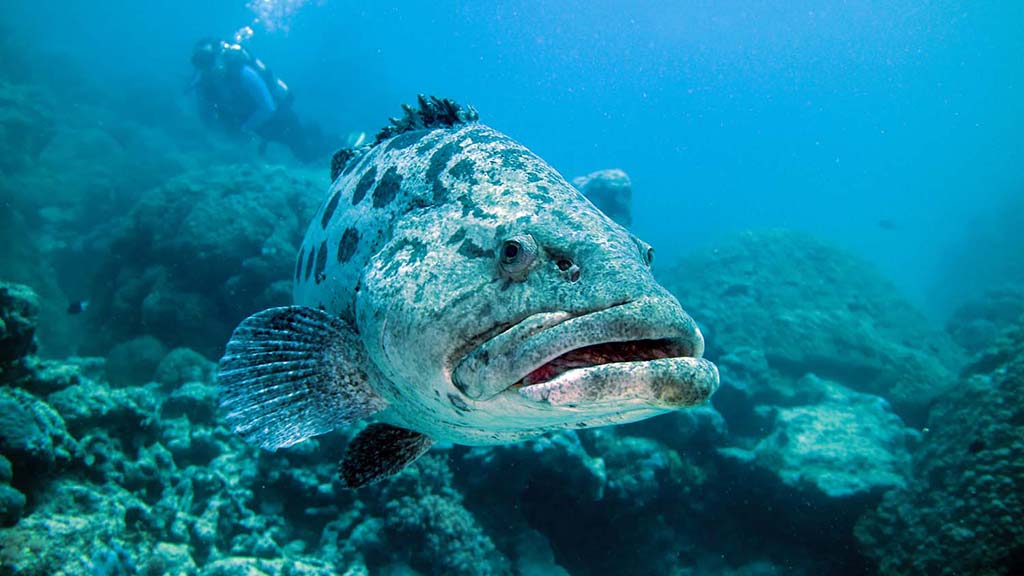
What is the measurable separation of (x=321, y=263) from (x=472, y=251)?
159 centimetres

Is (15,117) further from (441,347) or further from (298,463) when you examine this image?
(441,347)

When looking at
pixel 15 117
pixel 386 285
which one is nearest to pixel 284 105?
pixel 15 117

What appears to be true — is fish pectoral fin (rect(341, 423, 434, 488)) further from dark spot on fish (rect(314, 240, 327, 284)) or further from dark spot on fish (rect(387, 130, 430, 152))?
dark spot on fish (rect(387, 130, 430, 152))

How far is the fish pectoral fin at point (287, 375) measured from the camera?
7.68 feet

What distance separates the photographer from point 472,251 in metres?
2.23

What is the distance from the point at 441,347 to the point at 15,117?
3037 centimetres

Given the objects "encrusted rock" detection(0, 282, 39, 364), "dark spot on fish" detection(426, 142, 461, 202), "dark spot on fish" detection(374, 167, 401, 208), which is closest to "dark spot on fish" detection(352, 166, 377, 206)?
"dark spot on fish" detection(374, 167, 401, 208)

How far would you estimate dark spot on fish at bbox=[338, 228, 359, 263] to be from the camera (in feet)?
9.76

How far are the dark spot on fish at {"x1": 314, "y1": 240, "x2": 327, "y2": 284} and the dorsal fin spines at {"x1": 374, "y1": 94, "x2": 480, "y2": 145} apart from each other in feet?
3.80

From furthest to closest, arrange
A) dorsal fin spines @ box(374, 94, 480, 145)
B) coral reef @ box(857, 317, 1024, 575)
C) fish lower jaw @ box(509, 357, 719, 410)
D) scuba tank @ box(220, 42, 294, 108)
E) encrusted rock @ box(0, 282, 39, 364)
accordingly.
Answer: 1. scuba tank @ box(220, 42, 294, 108)
2. coral reef @ box(857, 317, 1024, 575)
3. encrusted rock @ box(0, 282, 39, 364)
4. dorsal fin spines @ box(374, 94, 480, 145)
5. fish lower jaw @ box(509, 357, 719, 410)

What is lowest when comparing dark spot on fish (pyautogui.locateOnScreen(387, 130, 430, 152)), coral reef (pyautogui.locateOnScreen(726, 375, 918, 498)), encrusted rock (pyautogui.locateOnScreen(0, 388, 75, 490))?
encrusted rock (pyautogui.locateOnScreen(0, 388, 75, 490))

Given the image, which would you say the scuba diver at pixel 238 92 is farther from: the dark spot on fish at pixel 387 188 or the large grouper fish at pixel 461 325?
the dark spot on fish at pixel 387 188

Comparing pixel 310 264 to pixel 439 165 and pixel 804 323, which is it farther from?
pixel 804 323

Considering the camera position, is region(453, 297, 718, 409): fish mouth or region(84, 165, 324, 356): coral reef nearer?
region(453, 297, 718, 409): fish mouth
